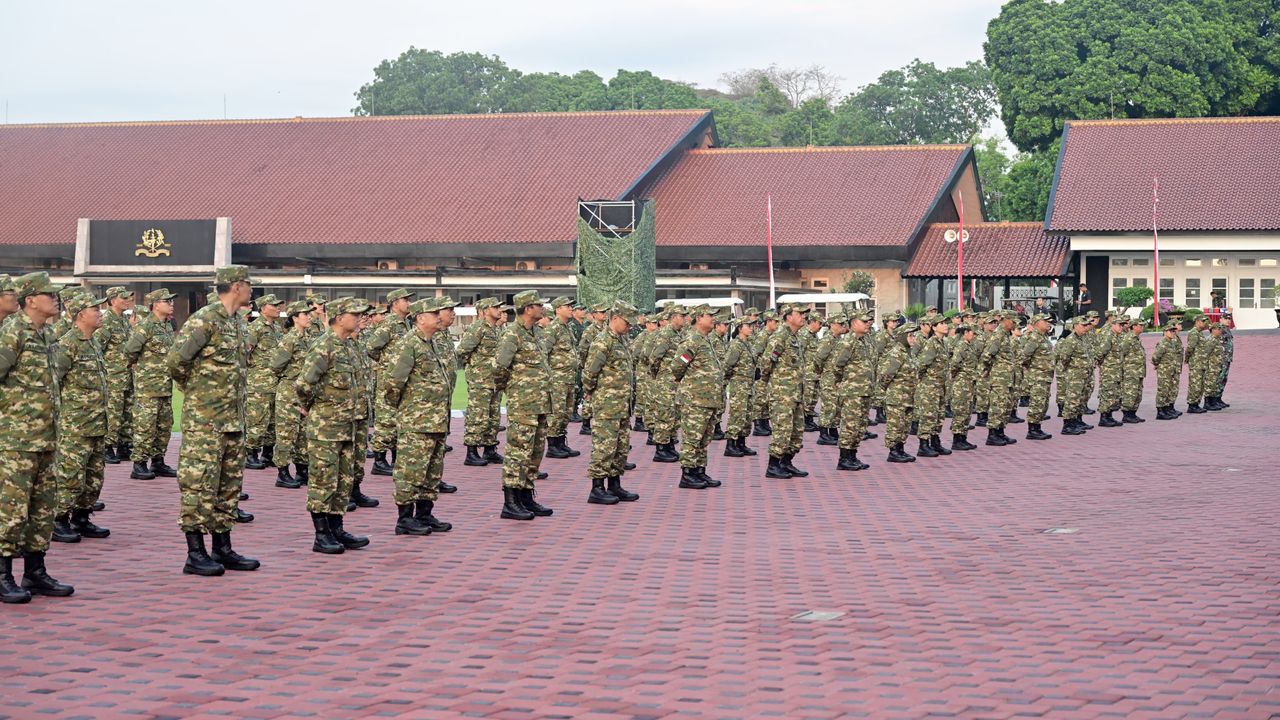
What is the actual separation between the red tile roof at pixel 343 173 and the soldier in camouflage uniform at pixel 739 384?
89.8 ft

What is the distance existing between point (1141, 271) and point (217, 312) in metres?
38.3

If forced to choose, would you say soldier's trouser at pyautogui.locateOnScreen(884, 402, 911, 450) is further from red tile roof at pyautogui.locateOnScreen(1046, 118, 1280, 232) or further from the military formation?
red tile roof at pyautogui.locateOnScreen(1046, 118, 1280, 232)

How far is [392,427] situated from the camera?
49.5ft

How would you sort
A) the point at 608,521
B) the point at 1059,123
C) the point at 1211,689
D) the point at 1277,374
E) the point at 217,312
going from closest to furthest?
the point at 1211,689
the point at 217,312
the point at 608,521
the point at 1277,374
the point at 1059,123

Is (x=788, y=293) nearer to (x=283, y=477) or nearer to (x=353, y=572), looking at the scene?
(x=283, y=477)

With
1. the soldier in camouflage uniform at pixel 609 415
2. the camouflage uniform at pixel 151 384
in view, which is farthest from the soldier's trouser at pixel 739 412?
the camouflage uniform at pixel 151 384

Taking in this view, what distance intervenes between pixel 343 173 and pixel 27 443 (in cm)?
4312

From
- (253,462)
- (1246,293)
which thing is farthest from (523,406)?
(1246,293)

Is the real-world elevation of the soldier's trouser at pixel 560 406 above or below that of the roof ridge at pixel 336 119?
below

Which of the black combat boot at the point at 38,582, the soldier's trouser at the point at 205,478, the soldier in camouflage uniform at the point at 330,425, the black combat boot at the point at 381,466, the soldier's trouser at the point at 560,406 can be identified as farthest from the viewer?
the black combat boot at the point at 381,466

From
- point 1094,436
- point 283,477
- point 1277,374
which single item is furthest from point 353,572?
point 1277,374

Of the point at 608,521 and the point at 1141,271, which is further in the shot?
the point at 1141,271

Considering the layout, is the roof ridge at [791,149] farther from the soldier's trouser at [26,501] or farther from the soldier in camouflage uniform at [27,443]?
the soldier's trouser at [26,501]

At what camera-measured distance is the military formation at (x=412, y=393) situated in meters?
9.43
